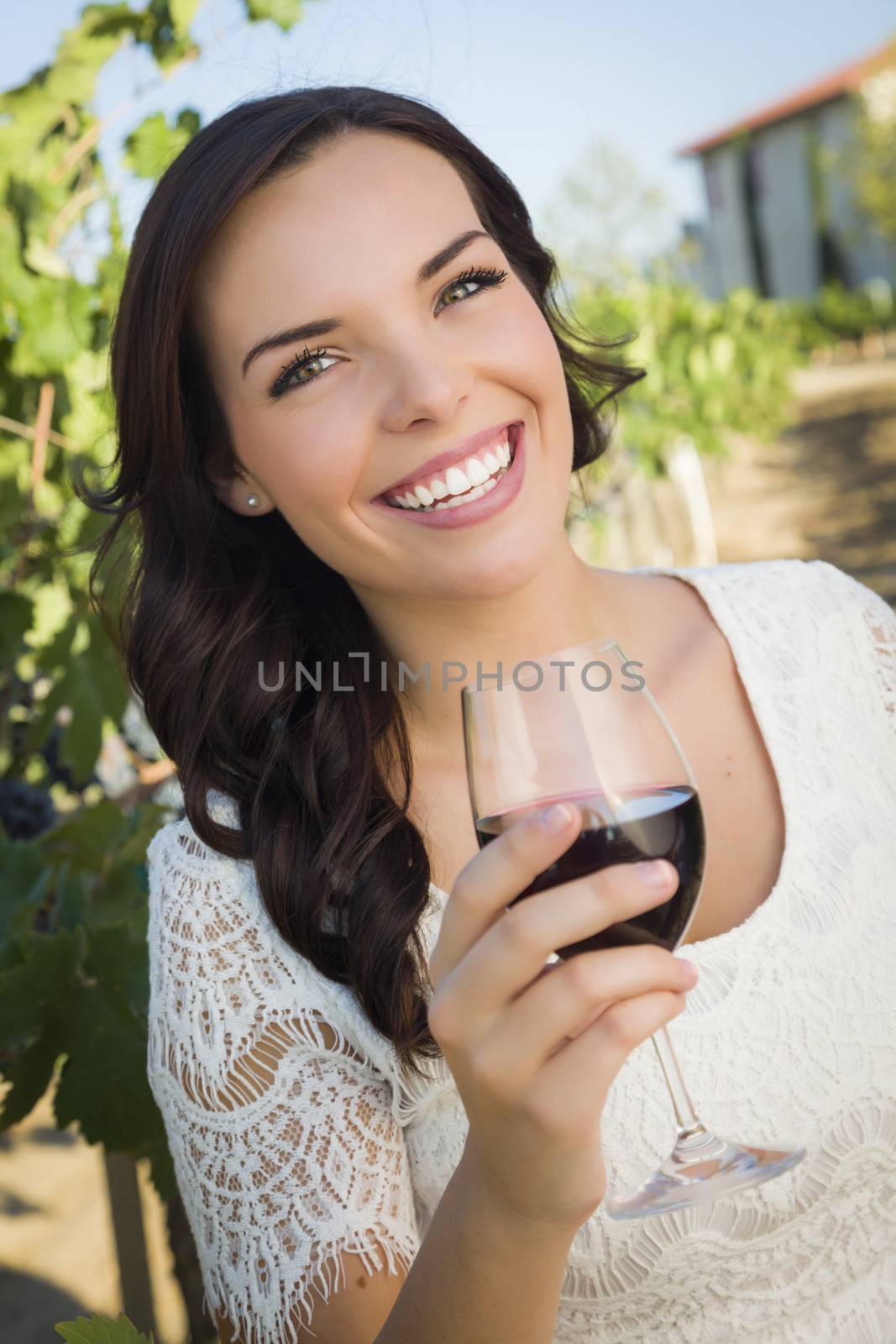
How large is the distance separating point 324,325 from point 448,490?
0.90ft

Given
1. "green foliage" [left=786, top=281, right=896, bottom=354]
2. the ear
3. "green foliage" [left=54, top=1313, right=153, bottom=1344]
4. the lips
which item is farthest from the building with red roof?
"green foliage" [left=54, top=1313, right=153, bottom=1344]

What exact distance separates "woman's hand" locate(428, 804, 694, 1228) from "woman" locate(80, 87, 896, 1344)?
1.38 ft

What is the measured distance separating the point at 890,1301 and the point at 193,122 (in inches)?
101

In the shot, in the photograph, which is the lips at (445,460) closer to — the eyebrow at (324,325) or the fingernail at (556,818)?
the eyebrow at (324,325)

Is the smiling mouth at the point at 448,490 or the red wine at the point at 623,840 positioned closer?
the red wine at the point at 623,840

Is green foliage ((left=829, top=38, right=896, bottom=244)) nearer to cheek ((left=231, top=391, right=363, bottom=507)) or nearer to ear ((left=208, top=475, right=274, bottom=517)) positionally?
ear ((left=208, top=475, right=274, bottom=517))

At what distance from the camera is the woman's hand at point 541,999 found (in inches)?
35.9

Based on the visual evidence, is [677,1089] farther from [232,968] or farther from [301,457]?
[301,457]

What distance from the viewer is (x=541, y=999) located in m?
0.94

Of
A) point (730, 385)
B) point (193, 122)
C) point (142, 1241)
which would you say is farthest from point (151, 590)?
point (730, 385)

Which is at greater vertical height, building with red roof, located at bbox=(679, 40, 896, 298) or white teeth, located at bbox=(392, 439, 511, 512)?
white teeth, located at bbox=(392, 439, 511, 512)

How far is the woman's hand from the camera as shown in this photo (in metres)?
0.91

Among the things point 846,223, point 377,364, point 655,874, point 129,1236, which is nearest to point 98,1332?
point 655,874

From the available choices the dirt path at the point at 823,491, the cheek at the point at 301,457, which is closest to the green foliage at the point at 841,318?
the dirt path at the point at 823,491
